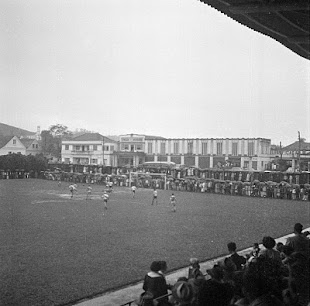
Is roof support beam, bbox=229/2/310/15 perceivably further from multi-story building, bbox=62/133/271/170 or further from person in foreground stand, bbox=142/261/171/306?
multi-story building, bbox=62/133/271/170

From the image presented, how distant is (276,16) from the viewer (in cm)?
615

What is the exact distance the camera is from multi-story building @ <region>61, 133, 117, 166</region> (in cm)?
4628

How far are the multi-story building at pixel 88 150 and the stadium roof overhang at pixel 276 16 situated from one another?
39591 millimetres

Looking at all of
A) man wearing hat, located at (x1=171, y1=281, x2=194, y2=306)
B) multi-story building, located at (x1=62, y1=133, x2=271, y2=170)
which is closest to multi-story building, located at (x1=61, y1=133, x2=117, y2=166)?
multi-story building, located at (x1=62, y1=133, x2=271, y2=170)

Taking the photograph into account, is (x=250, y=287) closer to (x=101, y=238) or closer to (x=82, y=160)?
(x=101, y=238)

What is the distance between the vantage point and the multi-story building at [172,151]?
40188mm

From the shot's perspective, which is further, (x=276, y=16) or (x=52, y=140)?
(x=52, y=140)

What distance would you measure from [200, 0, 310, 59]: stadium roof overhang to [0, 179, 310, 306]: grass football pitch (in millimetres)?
5061

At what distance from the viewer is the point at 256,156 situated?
1561 inches

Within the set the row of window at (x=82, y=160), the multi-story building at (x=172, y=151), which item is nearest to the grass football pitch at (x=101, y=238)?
the multi-story building at (x=172, y=151)

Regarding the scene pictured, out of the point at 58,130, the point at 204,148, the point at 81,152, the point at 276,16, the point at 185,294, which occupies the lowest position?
the point at 185,294

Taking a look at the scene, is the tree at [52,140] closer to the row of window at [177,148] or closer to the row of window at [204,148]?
the row of window at [177,148]

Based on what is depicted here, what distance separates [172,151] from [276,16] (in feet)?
127

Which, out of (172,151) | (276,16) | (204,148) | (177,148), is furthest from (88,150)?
(276,16)
